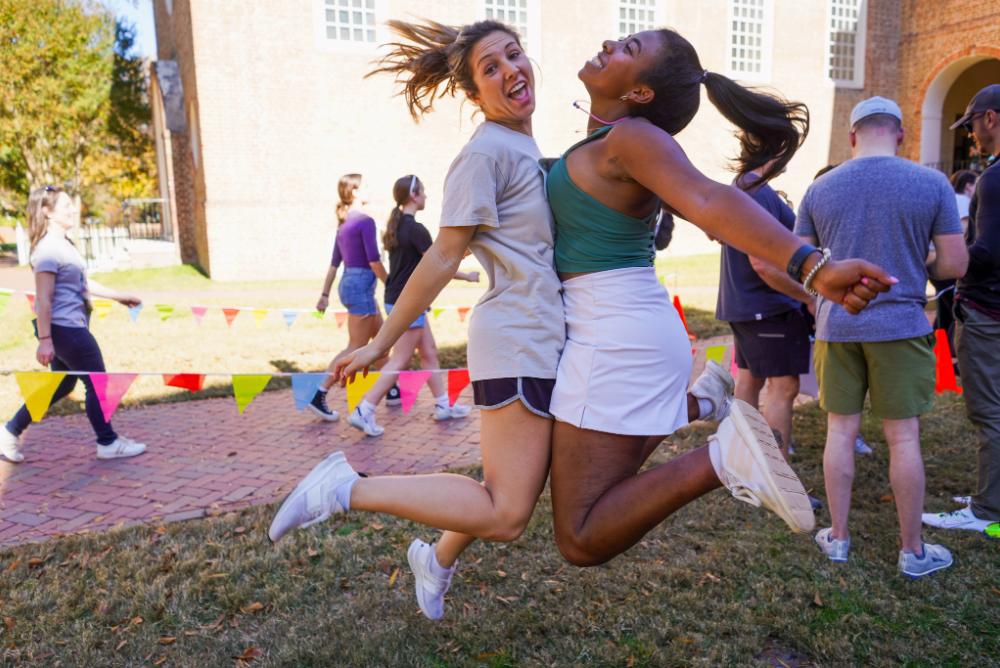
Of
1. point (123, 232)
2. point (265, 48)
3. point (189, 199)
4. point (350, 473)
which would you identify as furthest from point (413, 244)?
point (123, 232)

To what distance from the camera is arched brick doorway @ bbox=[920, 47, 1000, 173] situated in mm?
23312

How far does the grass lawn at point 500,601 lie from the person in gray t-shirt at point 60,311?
1649 millimetres

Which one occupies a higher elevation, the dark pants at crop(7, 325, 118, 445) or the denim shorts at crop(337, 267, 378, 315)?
the denim shorts at crop(337, 267, 378, 315)

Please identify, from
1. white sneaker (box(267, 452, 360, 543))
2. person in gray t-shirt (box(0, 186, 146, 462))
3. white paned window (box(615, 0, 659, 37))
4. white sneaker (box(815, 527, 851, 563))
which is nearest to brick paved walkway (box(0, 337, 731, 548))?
person in gray t-shirt (box(0, 186, 146, 462))

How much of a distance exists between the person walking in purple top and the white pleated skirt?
4373 millimetres

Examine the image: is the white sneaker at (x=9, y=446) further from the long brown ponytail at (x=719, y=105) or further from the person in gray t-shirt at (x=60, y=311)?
the long brown ponytail at (x=719, y=105)

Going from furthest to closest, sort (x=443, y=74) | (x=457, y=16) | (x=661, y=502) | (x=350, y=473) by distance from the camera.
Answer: (x=457, y=16) → (x=443, y=74) → (x=350, y=473) → (x=661, y=502)

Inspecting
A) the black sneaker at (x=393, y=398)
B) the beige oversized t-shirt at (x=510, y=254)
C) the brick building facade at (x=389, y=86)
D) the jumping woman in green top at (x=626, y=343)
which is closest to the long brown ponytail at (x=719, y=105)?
the jumping woman in green top at (x=626, y=343)

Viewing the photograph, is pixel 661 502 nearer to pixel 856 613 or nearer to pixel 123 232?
pixel 856 613

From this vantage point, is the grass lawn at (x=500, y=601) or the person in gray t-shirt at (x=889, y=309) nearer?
the grass lawn at (x=500, y=601)

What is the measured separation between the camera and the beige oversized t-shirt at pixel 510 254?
8.00ft

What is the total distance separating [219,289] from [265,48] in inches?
229

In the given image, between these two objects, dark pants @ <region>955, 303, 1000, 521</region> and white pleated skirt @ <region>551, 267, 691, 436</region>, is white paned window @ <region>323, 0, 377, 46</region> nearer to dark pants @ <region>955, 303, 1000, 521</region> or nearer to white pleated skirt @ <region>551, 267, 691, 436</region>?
dark pants @ <region>955, 303, 1000, 521</region>

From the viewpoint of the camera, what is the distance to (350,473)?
→ 273 centimetres
